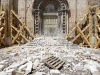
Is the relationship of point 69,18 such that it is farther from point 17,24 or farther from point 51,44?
point 17,24

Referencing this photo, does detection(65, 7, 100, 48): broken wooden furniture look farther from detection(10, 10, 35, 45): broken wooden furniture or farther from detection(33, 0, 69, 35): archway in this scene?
detection(10, 10, 35, 45): broken wooden furniture

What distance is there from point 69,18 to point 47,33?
Answer: 243 centimetres

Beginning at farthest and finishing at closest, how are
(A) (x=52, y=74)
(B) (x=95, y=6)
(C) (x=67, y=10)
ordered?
(C) (x=67, y=10)
(B) (x=95, y=6)
(A) (x=52, y=74)

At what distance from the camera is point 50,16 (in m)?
12.5

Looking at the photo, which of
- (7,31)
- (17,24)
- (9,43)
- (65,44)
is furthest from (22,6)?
(65,44)

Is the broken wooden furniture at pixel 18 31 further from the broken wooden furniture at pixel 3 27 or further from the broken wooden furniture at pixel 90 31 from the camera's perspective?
the broken wooden furniture at pixel 90 31

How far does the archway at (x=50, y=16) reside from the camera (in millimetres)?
12047

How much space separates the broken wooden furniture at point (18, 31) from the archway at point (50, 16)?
0.86 meters

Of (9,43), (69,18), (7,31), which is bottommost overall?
(9,43)

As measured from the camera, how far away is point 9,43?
450 inches

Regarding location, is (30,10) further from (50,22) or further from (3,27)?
(3,27)

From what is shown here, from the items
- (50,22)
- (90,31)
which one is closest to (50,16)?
(50,22)

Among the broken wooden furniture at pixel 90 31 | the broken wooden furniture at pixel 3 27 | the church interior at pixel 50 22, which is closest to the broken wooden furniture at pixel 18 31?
the church interior at pixel 50 22

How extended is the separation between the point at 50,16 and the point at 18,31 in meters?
3.30
